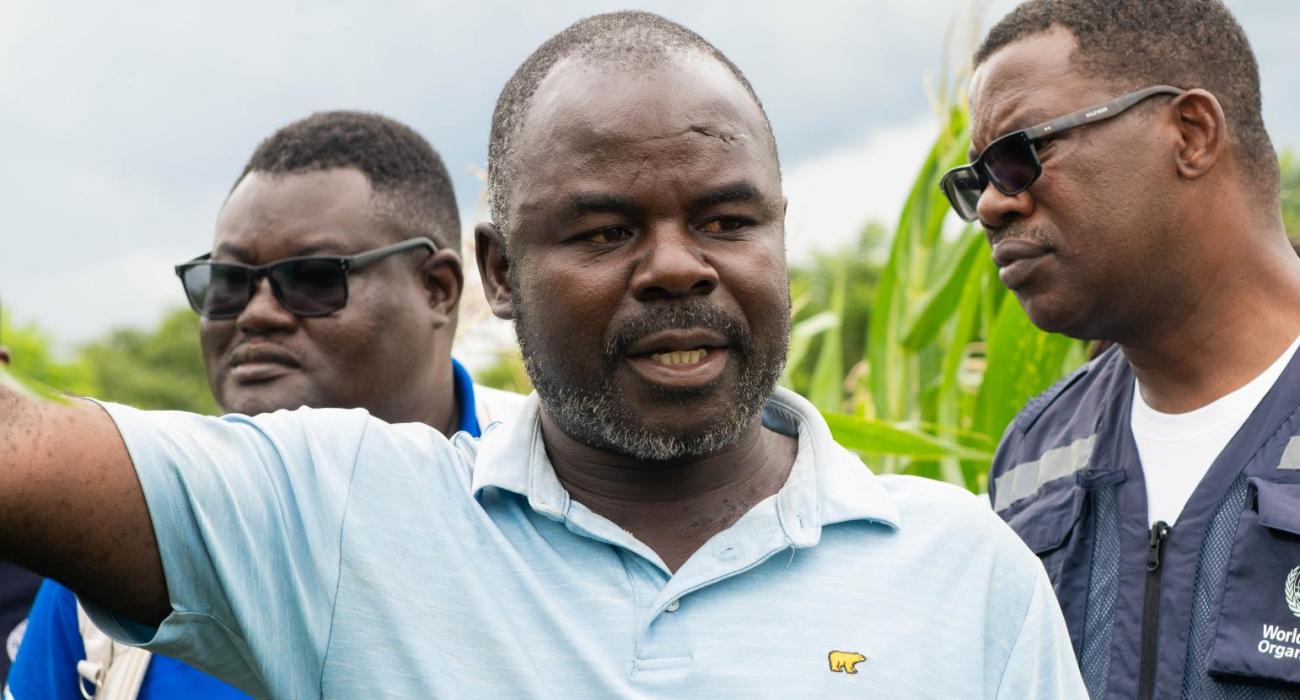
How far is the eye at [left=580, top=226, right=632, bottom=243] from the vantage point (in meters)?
1.82

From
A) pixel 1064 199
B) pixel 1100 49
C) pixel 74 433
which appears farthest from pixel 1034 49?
pixel 74 433

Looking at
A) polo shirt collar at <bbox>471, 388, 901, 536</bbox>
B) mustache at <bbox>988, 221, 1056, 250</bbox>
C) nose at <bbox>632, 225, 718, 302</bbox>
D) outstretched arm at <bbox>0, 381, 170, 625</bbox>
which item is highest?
mustache at <bbox>988, 221, 1056, 250</bbox>

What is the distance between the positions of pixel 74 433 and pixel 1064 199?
76.8 inches

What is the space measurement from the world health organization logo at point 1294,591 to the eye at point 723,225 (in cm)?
116

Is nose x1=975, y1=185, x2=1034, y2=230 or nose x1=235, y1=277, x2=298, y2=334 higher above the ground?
nose x1=975, y1=185, x2=1034, y2=230

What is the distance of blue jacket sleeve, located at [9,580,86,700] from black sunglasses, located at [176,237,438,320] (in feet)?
2.79

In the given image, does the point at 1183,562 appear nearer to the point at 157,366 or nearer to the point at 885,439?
the point at 885,439

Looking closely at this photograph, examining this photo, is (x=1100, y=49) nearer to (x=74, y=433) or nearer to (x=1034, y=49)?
(x=1034, y=49)

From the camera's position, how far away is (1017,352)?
384 cm

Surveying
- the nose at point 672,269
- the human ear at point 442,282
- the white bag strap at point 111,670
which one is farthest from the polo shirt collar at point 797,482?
the human ear at point 442,282

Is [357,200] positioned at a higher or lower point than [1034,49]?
lower

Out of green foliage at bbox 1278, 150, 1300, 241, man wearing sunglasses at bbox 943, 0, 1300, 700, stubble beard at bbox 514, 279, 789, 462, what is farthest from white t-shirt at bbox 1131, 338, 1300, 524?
green foliage at bbox 1278, 150, 1300, 241

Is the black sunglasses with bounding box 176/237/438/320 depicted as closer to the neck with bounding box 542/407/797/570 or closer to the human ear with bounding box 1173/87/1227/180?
the neck with bounding box 542/407/797/570

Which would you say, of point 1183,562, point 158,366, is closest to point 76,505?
point 1183,562
